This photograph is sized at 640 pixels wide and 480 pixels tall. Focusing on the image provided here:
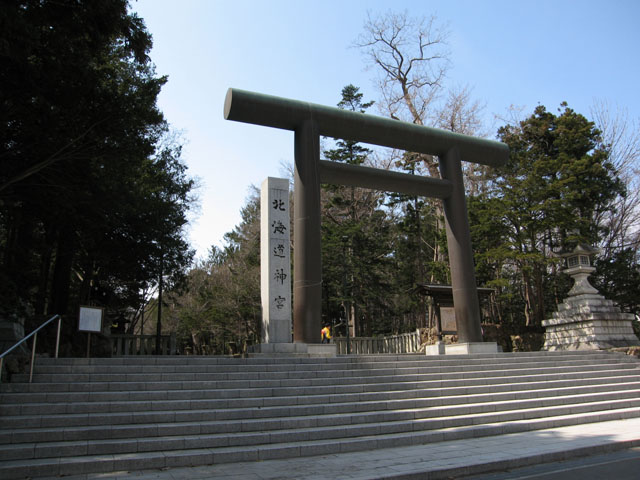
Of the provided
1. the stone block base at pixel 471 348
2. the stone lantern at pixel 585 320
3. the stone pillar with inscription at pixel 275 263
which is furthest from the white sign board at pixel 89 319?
the stone lantern at pixel 585 320

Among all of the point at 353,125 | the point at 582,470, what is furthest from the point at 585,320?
the point at 582,470

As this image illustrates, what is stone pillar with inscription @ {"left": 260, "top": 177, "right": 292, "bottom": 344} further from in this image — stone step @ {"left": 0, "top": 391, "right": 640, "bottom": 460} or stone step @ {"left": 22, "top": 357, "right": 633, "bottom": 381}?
stone step @ {"left": 0, "top": 391, "right": 640, "bottom": 460}

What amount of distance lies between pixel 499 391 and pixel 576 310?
27.4 feet

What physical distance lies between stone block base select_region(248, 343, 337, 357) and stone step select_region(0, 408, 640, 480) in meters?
3.93

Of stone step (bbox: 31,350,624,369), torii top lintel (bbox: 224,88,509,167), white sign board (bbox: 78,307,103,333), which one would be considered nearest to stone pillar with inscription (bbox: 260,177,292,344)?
stone step (bbox: 31,350,624,369)

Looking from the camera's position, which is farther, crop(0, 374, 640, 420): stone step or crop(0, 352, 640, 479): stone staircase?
crop(0, 374, 640, 420): stone step

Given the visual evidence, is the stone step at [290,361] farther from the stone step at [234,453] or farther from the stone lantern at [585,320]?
the stone lantern at [585,320]

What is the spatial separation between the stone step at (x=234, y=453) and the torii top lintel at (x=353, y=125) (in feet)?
26.7

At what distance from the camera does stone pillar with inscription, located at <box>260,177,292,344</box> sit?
11.3m

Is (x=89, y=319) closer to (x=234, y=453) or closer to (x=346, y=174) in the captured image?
(x=234, y=453)

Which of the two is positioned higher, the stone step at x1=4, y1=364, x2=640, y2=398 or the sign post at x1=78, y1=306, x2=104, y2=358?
the sign post at x1=78, y1=306, x2=104, y2=358

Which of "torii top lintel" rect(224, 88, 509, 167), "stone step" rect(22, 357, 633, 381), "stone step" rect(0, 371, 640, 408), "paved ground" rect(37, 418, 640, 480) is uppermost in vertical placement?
"torii top lintel" rect(224, 88, 509, 167)

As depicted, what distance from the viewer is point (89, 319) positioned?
9.12 m

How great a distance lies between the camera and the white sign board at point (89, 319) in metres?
8.92
